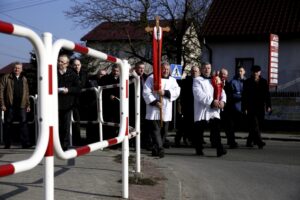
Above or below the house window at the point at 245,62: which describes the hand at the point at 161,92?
below

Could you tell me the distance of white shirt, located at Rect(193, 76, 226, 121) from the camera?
10.6m

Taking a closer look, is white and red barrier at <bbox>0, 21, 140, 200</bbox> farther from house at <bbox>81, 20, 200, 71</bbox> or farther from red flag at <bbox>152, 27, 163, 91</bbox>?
house at <bbox>81, 20, 200, 71</bbox>

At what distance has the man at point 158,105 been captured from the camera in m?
9.91

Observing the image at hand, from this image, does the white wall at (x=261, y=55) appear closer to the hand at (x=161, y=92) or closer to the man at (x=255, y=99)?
the man at (x=255, y=99)

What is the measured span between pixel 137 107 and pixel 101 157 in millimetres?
1823

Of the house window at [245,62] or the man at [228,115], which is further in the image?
the house window at [245,62]

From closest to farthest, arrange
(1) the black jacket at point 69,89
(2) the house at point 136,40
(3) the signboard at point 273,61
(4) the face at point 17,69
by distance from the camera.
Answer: (1) the black jacket at point 69,89 < (4) the face at point 17,69 < (3) the signboard at point 273,61 < (2) the house at point 136,40

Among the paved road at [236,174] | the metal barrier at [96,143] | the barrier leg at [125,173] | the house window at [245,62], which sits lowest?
the paved road at [236,174]

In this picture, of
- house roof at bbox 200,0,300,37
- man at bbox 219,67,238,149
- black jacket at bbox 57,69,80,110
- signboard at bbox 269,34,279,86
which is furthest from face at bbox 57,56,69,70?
house roof at bbox 200,0,300,37

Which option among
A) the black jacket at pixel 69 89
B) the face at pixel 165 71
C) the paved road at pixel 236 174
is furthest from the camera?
the face at pixel 165 71

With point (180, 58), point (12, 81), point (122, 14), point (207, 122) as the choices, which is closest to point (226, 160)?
point (207, 122)

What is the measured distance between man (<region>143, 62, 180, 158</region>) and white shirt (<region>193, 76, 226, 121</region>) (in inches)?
22.0

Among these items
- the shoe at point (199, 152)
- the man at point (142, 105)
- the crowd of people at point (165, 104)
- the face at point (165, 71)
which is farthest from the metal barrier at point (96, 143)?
the man at point (142, 105)

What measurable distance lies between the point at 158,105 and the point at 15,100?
10.1 feet
